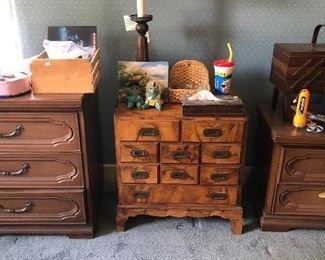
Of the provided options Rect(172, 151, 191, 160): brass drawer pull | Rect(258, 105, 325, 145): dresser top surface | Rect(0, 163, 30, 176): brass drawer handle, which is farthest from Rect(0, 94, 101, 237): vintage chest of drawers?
Rect(258, 105, 325, 145): dresser top surface

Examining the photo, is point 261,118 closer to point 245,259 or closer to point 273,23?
point 273,23

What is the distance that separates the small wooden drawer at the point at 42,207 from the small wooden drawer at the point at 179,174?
0.39 metres

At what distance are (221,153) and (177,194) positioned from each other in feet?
0.98

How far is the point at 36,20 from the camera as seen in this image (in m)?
1.73

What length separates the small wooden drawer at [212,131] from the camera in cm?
147

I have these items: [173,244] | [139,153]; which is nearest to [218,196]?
[173,244]

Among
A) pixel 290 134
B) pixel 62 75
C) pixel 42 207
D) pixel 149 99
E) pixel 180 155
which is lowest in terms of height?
pixel 42 207

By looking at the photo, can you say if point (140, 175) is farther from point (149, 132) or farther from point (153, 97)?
point (153, 97)

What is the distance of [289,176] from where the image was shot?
5.18 ft

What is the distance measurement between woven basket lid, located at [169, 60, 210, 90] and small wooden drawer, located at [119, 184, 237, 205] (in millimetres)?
493

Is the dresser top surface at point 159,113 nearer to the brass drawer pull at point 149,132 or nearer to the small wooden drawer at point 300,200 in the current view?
the brass drawer pull at point 149,132

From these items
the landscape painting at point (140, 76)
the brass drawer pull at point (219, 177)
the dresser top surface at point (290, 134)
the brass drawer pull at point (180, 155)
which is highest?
the landscape painting at point (140, 76)

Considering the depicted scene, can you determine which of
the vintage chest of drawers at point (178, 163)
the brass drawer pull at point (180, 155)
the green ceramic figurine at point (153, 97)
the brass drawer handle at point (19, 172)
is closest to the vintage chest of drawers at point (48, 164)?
the brass drawer handle at point (19, 172)

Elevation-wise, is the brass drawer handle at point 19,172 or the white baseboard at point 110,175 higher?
the brass drawer handle at point 19,172
